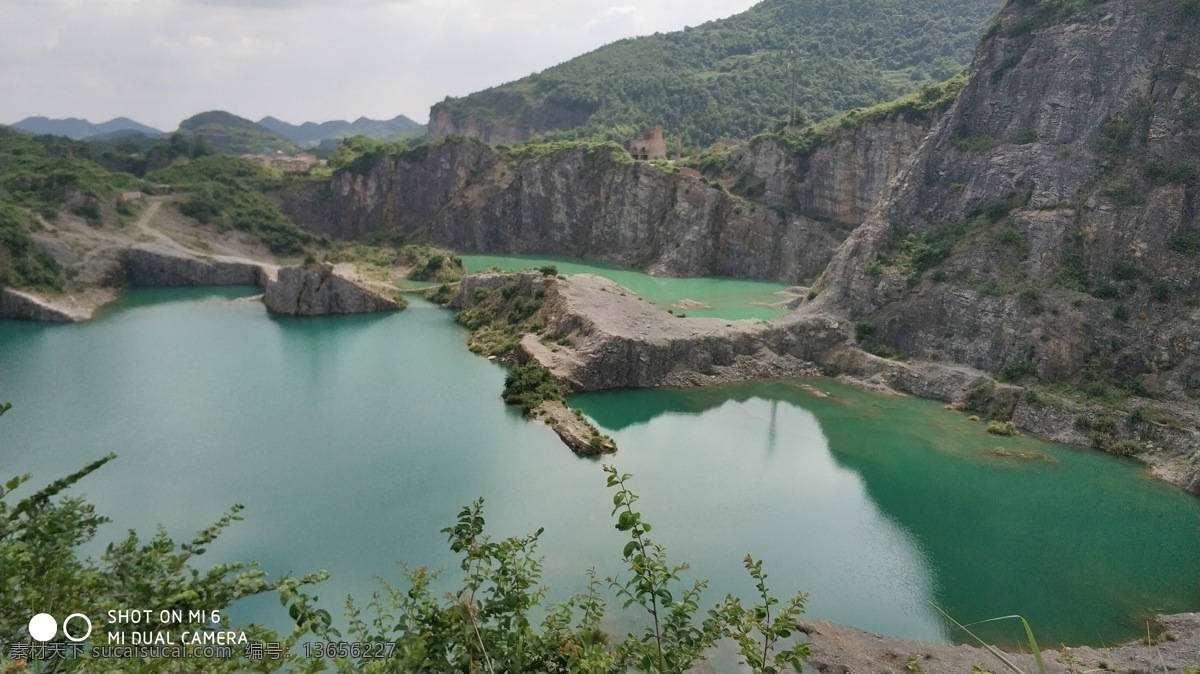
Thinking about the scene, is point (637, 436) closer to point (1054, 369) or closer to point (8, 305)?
point (1054, 369)

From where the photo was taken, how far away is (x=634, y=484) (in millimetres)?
27969

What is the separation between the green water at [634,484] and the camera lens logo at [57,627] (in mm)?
10587

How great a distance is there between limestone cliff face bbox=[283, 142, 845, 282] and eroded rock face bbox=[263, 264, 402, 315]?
25.9m

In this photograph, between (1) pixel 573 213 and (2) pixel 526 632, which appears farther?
(1) pixel 573 213

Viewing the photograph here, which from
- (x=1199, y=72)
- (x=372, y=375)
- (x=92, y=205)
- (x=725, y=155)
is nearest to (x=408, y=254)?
(x=92, y=205)

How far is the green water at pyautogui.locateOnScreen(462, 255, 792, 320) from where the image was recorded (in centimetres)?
5169

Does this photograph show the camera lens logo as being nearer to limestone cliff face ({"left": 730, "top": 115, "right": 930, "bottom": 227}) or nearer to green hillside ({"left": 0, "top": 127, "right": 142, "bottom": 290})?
green hillside ({"left": 0, "top": 127, "right": 142, "bottom": 290})

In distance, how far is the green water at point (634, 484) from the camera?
851 inches

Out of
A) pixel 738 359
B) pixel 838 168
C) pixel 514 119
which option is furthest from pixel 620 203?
pixel 514 119

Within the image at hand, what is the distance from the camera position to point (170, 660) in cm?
696

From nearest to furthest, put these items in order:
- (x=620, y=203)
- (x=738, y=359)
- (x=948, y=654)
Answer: (x=948, y=654) < (x=738, y=359) < (x=620, y=203)

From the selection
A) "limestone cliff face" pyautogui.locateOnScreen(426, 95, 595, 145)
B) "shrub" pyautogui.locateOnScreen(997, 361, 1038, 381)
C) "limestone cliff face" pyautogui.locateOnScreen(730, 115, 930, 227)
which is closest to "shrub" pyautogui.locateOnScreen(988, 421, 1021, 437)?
"shrub" pyautogui.locateOnScreen(997, 361, 1038, 381)

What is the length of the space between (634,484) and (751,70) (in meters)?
99.0

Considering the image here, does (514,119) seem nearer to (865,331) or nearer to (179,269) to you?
(179,269)
